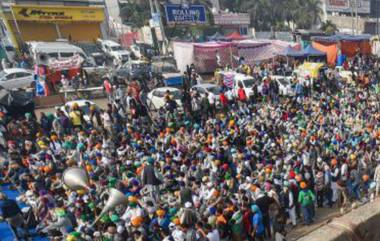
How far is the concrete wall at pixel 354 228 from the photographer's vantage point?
3.89m

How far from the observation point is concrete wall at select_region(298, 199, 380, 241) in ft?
12.8

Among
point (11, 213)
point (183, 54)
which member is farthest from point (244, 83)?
point (11, 213)

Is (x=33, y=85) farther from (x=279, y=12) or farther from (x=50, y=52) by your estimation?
(x=279, y=12)

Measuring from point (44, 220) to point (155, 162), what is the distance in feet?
12.5

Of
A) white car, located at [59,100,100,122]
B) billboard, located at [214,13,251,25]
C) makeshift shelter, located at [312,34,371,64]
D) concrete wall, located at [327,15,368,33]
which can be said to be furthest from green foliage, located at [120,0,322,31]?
white car, located at [59,100,100,122]

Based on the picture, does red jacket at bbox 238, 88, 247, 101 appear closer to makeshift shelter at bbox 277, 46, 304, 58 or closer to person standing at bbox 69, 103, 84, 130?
person standing at bbox 69, 103, 84, 130

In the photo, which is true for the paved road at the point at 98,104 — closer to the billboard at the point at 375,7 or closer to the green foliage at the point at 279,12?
the green foliage at the point at 279,12

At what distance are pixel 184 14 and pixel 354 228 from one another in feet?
100

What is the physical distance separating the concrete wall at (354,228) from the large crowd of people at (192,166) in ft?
11.5

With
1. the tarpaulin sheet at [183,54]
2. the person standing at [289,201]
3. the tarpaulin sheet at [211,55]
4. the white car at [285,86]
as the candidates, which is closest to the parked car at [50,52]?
the tarpaulin sheet at [183,54]

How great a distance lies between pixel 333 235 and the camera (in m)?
3.86

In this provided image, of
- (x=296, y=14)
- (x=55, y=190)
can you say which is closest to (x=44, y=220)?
(x=55, y=190)

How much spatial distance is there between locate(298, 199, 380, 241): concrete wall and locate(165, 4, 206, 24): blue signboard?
2953cm

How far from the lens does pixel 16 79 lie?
21.4 meters
